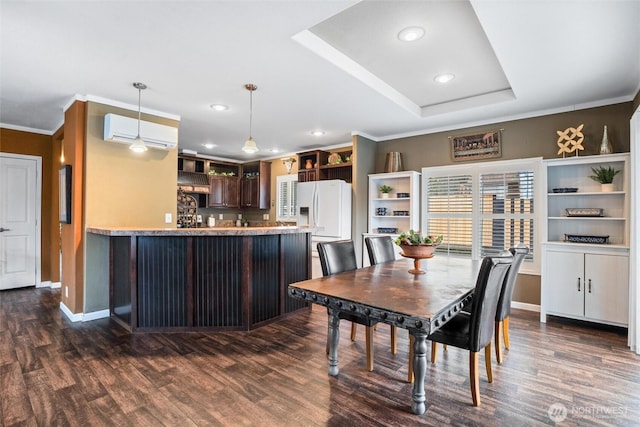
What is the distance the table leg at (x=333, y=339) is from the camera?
231 centimetres

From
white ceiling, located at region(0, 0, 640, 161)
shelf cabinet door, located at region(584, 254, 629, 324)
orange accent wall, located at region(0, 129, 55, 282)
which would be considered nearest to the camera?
white ceiling, located at region(0, 0, 640, 161)

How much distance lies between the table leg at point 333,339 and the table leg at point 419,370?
0.60 m

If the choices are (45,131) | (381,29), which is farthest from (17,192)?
(381,29)

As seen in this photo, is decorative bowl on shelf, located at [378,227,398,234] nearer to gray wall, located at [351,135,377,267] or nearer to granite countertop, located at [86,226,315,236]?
gray wall, located at [351,135,377,267]

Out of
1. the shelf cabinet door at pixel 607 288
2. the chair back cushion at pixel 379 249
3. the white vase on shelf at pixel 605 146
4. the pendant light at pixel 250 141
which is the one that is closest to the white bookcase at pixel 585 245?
the shelf cabinet door at pixel 607 288

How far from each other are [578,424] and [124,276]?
13.1ft

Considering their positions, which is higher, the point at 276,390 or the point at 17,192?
the point at 17,192

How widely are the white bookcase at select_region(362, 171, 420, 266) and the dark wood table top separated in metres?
2.18

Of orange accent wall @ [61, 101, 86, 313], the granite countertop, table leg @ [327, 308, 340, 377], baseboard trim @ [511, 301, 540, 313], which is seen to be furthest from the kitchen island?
baseboard trim @ [511, 301, 540, 313]

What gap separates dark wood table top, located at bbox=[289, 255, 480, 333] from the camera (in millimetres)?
1662

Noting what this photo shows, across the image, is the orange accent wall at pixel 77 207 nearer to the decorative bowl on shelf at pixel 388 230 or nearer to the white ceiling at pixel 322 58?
the white ceiling at pixel 322 58

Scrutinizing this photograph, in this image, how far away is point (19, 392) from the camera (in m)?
2.17

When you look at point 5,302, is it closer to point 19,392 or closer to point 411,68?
point 19,392

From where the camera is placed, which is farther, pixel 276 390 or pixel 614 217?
pixel 614 217
